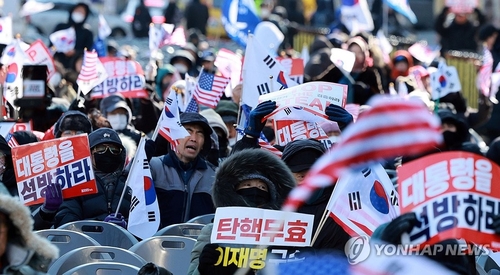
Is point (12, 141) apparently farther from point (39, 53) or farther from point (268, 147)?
point (39, 53)

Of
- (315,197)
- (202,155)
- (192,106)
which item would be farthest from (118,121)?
(315,197)

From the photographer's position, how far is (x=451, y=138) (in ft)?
40.3

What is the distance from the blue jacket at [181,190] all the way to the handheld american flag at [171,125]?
181 millimetres

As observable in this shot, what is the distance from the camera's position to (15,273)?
6102mm

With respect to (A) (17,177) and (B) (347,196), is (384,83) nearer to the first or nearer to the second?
(A) (17,177)

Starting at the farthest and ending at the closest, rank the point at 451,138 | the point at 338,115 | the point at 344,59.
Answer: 1. the point at 344,59
2. the point at 451,138
3. the point at 338,115

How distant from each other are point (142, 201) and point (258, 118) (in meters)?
1.01

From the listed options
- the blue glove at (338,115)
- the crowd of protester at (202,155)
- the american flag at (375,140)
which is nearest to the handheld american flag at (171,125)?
the crowd of protester at (202,155)

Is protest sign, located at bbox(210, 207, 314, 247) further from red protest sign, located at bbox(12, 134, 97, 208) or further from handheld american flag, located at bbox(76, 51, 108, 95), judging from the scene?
handheld american flag, located at bbox(76, 51, 108, 95)

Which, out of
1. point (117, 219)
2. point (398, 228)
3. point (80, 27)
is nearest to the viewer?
point (398, 228)

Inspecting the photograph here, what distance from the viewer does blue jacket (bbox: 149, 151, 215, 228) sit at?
33.1 ft

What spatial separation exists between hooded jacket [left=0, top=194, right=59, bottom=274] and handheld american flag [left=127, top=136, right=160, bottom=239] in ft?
11.1

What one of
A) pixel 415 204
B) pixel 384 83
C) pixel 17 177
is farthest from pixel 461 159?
pixel 384 83

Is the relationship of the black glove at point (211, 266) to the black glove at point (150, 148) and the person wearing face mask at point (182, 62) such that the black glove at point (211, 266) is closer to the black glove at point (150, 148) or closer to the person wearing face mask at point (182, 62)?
the black glove at point (150, 148)
